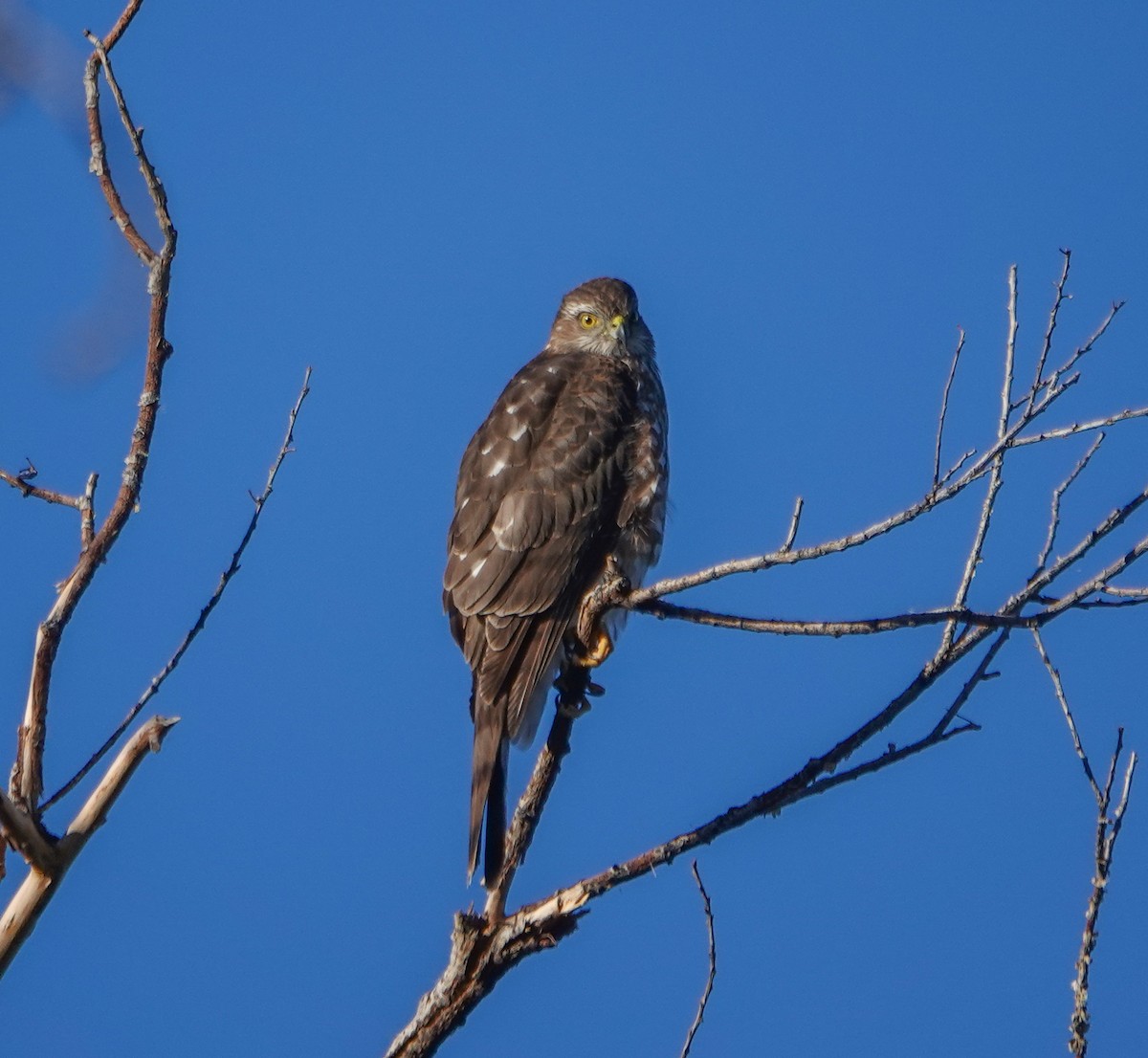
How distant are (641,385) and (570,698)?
201cm

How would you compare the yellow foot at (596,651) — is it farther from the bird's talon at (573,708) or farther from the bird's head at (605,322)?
the bird's head at (605,322)

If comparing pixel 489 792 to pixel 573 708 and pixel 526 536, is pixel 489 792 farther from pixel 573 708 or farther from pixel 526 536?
pixel 526 536

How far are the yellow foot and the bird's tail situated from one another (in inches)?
17.6

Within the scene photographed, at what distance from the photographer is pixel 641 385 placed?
7141mm

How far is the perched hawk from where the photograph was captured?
5734 mm

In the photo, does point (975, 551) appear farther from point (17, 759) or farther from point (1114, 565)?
point (17, 759)

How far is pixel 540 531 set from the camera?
6.09 meters

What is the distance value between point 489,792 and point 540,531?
4.04 ft

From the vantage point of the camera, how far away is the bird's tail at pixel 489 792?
5016 millimetres

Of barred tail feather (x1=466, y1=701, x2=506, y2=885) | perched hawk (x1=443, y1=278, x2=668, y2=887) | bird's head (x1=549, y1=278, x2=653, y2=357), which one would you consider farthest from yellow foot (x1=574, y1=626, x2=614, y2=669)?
bird's head (x1=549, y1=278, x2=653, y2=357)

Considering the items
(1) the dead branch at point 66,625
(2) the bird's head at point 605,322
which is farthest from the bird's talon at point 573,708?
(2) the bird's head at point 605,322

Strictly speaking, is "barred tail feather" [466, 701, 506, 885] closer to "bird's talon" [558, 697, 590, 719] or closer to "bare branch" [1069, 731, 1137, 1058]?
"bird's talon" [558, 697, 590, 719]

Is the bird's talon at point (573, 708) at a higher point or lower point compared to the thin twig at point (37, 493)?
higher

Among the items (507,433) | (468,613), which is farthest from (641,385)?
(468,613)
